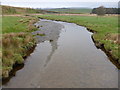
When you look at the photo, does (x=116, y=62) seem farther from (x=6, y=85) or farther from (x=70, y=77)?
(x=6, y=85)

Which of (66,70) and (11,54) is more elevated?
(11,54)

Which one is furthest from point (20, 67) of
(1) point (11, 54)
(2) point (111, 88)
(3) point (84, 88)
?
(2) point (111, 88)

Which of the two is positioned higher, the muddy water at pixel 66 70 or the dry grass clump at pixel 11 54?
the dry grass clump at pixel 11 54

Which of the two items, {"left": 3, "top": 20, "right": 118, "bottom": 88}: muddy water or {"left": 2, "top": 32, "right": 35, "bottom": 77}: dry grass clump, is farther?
{"left": 2, "top": 32, "right": 35, "bottom": 77}: dry grass clump

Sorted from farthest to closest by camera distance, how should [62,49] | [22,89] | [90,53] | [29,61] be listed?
[62,49] → [90,53] → [29,61] → [22,89]

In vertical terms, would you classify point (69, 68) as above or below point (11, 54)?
below

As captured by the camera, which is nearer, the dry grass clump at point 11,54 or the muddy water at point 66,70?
the muddy water at point 66,70

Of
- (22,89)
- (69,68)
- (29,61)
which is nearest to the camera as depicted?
(22,89)

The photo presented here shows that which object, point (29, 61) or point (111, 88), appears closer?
point (111, 88)

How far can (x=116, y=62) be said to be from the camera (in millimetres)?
Result: 18984

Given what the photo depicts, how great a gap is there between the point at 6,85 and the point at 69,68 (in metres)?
6.61

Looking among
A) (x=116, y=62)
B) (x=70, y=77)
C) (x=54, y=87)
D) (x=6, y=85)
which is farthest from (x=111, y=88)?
(x=6, y=85)

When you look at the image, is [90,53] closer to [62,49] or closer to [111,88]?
[62,49]

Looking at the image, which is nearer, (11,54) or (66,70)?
(66,70)
